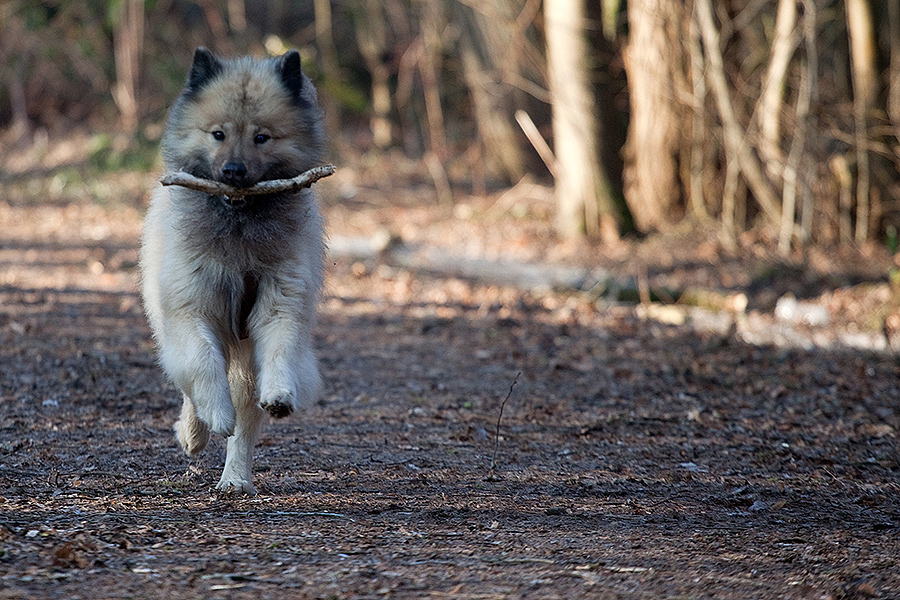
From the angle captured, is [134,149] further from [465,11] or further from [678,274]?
[678,274]

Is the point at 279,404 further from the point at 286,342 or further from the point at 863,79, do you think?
the point at 863,79

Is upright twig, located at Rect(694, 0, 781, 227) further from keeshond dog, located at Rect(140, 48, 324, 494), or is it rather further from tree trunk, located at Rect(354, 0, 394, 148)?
tree trunk, located at Rect(354, 0, 394, 148)

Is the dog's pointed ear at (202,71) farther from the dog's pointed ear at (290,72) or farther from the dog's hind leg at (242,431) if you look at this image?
the dog's hind leg at (242,431)

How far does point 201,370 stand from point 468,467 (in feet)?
5.96

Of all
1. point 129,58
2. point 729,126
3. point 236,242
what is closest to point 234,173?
point 236,242

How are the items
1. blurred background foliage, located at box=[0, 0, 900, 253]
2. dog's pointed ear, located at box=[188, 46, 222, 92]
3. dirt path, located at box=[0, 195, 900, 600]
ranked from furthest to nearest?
blurred background foliage, located at box=[0, 0, 900, 253], dog's pointed ear, located at box=[188, 46, 222, 92], dirt path, located at box=[0, 195, 900, 600]

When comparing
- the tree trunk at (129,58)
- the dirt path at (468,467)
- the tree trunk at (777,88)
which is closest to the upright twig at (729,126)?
the tree trunk at (777,88)

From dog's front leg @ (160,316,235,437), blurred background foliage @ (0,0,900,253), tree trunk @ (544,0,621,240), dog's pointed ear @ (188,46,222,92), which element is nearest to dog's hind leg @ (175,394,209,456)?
dog's front leg @ (160,316,235,437)

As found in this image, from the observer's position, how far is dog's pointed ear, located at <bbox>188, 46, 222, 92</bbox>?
4.64 meters

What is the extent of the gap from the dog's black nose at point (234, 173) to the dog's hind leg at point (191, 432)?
1281mm

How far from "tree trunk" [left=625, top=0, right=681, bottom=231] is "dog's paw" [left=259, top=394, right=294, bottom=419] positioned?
9.72 m

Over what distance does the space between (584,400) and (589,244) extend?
5.91 metres

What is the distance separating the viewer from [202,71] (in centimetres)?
466

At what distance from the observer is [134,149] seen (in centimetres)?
A: 1886
